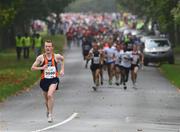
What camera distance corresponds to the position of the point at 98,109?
21344mm

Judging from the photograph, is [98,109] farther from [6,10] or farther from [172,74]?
[6,10]

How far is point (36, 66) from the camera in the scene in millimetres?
17891

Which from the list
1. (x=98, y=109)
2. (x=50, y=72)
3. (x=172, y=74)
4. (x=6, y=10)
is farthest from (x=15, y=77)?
(x=50, y=72)

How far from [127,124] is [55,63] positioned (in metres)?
2.15

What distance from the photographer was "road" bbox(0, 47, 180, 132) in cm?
1688

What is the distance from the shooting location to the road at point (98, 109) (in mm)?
Result: 16875

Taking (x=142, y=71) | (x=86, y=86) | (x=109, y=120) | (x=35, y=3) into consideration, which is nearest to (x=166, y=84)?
(x=86, y=86)

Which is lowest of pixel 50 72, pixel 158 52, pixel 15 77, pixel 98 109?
pixel 158 52

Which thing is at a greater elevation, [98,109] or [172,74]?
[98,109]

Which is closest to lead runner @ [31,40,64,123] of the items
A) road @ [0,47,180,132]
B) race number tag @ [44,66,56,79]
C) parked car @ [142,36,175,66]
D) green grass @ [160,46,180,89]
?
race number tag @ [44,66,56,79]

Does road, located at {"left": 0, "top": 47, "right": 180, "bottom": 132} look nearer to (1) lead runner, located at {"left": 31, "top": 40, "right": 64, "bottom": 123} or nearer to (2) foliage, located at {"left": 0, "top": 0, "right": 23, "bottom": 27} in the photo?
(1) lead runner, located at {"left": 31, "top": 40, "right": 64, "bottom": 123}

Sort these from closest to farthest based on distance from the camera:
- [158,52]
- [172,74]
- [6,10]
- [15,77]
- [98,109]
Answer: [98,109] < [15,77] < [172,74] < [6,10] < [158,52]

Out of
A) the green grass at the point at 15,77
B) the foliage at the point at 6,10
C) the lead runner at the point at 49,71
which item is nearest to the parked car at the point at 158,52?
the green grass at the point at 15,77

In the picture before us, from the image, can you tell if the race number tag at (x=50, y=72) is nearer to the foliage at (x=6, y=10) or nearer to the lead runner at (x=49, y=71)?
the lead runner at (x=49, y=71)
